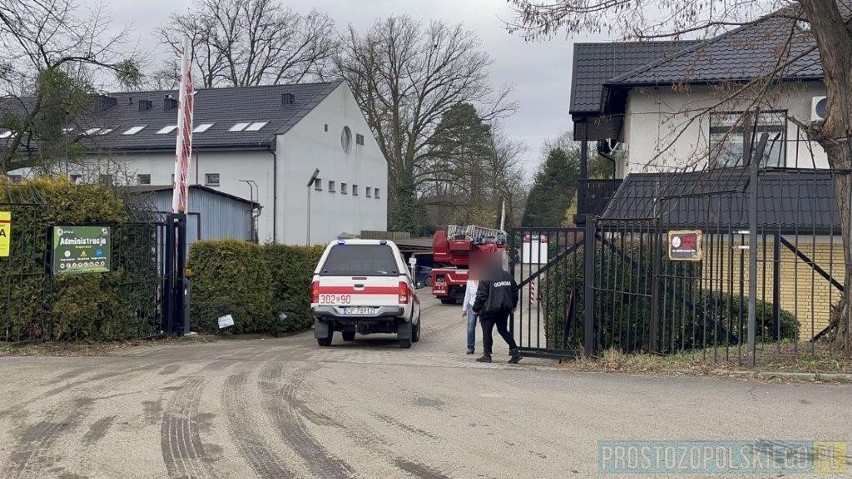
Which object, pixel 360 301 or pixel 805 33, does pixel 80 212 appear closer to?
pixel 360 301

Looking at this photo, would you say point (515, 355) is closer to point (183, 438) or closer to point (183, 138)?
point (183, 438)

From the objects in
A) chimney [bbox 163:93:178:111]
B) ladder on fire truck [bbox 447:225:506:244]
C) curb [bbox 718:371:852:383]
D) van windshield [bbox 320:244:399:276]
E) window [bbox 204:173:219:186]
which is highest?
chimney [bbox 163:93:178:111]

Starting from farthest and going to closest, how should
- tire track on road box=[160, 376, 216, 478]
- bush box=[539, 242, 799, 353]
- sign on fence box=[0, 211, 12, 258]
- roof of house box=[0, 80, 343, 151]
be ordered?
roof of house box=[0, 80, 343, 151] < sign on fence box=[0, 211, 12, 258] < bush box=[539, 242, 799, 353] < tire track on road box=[160, 376, 216, 478]

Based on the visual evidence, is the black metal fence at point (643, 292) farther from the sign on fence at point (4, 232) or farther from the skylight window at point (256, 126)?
the skylight window at point (256, 126)

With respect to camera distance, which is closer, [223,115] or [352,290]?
[352,290]

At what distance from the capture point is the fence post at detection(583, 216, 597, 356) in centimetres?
1074

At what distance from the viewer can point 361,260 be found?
14.2 m

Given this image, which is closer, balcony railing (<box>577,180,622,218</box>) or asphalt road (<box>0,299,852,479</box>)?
asphalt road (<box>0,299,852,479</box>)

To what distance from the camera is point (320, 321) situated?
46.1 feet

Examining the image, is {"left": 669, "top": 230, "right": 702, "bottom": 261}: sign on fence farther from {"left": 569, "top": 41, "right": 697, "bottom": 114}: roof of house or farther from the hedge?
{"left": 569, "top": 41, "right": 697, "bottom": 114}: roof of house

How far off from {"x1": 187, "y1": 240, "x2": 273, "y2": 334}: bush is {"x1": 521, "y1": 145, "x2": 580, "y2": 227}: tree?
2037 inches

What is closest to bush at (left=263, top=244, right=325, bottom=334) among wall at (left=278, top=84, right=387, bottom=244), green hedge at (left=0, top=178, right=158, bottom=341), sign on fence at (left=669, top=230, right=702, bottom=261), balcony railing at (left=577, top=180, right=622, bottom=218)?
green hedge at (left=0, top=178, right=158, bottom=341)

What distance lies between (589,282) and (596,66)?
53.2 feet

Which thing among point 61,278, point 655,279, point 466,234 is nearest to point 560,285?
point 655,279
